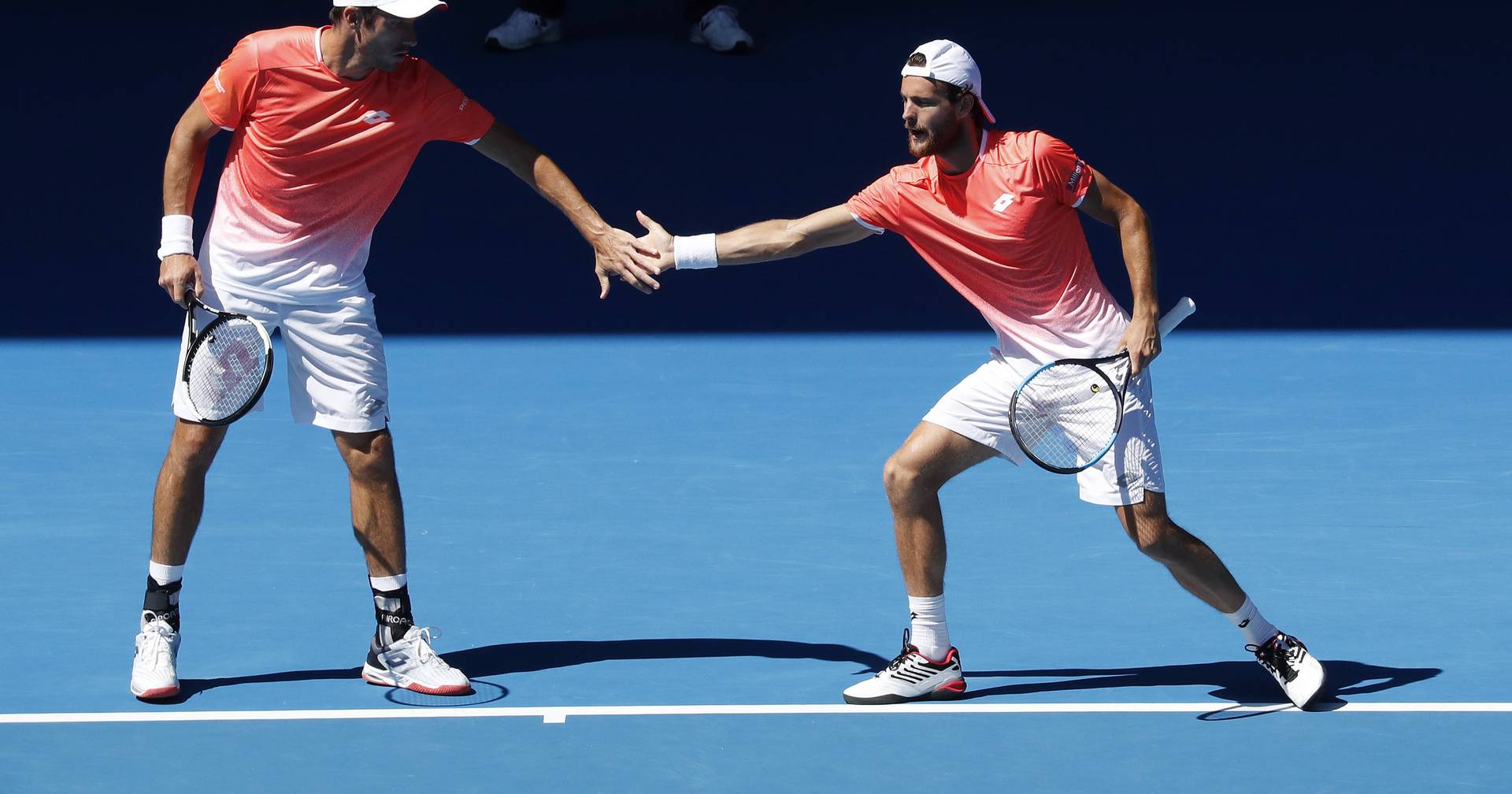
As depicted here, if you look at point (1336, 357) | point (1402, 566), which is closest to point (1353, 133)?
point (1336, 357)

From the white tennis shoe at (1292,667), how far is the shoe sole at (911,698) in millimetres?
732

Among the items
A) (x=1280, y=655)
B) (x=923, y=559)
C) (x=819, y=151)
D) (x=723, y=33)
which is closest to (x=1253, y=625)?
(x=1280, y=655)

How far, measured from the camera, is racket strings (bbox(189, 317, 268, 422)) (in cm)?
553

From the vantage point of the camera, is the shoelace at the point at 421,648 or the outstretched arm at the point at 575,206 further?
the outstretched arm at the point at 575,206

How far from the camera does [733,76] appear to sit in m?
13.2

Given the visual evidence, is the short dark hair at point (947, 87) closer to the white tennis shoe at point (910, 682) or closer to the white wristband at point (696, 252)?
the white wristband at point (696, 252)

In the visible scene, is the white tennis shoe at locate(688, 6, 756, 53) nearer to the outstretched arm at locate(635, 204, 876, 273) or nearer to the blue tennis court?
the blue tennis court

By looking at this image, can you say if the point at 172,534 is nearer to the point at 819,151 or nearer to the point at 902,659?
the point at 902,659

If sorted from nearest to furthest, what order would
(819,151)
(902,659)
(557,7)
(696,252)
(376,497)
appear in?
1. (902,659)
2. (376,497)
3. (696,252)
4. (819,151)
5. (557,7)

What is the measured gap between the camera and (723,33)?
13.5m

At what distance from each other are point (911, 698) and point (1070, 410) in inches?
32.5

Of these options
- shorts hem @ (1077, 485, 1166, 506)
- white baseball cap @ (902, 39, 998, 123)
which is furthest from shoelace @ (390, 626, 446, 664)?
white baseball cap @ (902, 39, 998, 123)

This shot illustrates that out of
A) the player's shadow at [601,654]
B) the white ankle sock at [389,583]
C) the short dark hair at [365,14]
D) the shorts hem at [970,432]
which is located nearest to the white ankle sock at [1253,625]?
the shorts hem at [970,432]

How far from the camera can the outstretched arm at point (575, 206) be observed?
19.3 ft
